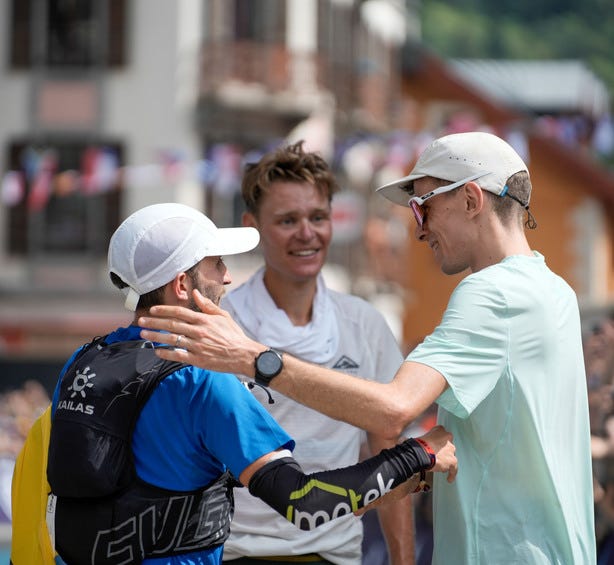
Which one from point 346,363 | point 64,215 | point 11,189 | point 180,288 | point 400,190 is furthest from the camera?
point 64,215

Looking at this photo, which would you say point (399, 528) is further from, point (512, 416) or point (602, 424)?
point (602, 424)

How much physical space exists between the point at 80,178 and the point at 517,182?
61.2ft

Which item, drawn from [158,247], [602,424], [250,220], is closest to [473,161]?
[158,247]

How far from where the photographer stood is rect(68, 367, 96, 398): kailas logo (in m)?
3.26

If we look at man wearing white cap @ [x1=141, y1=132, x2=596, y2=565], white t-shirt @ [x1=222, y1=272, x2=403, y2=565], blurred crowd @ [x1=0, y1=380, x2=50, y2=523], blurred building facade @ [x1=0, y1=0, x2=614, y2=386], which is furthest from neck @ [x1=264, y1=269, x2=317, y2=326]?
blurred building facade @ [x1=0, y1=0, x2=614, y2=386]

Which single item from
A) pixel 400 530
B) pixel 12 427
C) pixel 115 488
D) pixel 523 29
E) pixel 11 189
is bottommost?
pixel 12 427

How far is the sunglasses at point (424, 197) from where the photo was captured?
340cm

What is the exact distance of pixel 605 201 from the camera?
3519 cm

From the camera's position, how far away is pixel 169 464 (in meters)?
3.19

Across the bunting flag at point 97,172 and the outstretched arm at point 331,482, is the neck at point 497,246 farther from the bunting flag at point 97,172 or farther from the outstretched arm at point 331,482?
the bunting flag at point 97,172

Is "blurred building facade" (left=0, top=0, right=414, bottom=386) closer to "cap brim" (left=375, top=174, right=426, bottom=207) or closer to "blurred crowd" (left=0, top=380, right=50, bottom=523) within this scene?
"blurred crowd" (left=0, top=380, right=50, bottom=523)

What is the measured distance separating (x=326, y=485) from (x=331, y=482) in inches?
0.6

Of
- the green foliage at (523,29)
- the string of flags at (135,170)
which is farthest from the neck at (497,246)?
the green foliage at (523,29)

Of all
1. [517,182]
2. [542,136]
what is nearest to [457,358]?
[517,182]
